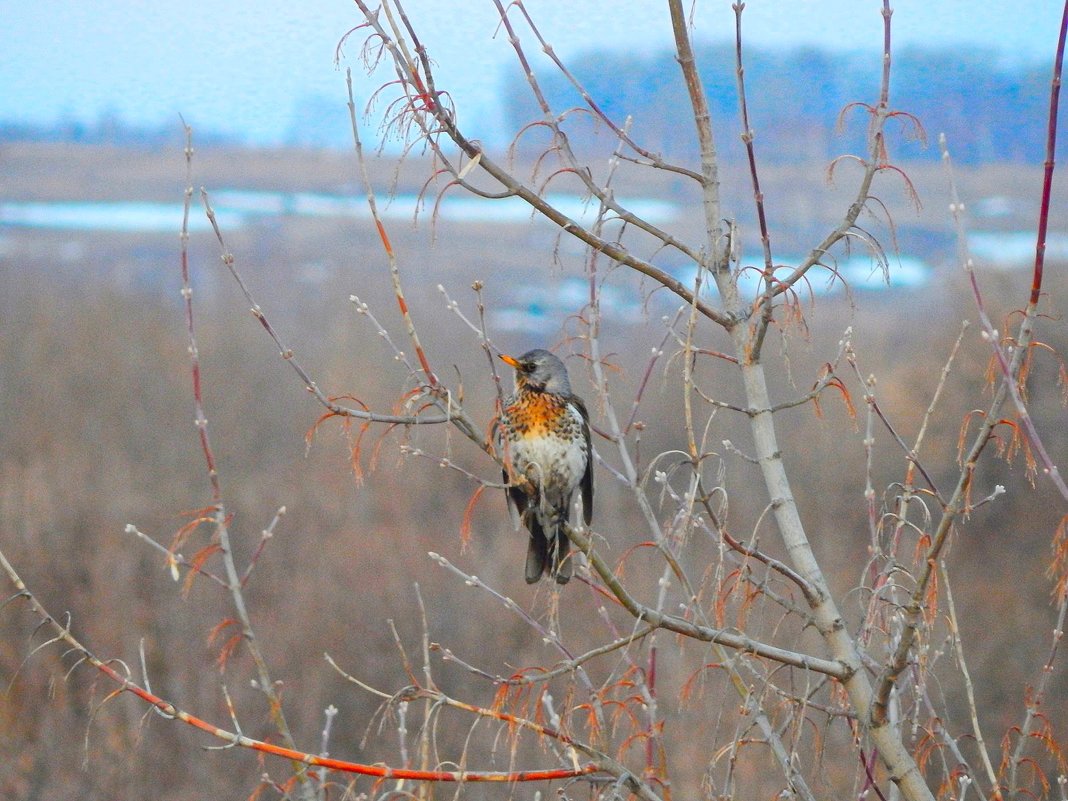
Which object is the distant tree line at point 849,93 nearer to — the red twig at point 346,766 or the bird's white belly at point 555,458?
the bird's white belly at point 555,458

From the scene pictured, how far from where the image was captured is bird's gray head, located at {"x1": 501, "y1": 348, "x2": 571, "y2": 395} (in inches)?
162

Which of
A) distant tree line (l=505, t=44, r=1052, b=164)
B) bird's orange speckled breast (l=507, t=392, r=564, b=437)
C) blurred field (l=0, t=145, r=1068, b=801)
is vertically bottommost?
blurred field (l=0, t=145, r=1068, b=801)

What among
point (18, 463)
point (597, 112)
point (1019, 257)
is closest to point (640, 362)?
point (1019, 257)

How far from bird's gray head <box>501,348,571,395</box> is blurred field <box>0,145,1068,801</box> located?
9536 mm

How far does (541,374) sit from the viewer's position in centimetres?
412

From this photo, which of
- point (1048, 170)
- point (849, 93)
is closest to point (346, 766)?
point (1048, 170)

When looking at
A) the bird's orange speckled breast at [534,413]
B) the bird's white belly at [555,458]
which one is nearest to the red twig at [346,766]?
the bird's white belly at [555,458]

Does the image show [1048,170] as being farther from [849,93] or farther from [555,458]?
[849,93]

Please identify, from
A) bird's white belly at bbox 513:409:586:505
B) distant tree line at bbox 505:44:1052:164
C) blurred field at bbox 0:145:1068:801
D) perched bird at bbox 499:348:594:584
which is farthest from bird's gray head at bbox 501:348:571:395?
distant tree line at bbox 505:44:1052:164

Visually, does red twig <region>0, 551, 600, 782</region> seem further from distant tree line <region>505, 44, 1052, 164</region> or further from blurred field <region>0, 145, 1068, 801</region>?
distant tree line <region>505, 44, 1052, 164</region>

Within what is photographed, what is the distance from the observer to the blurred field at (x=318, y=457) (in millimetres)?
16734

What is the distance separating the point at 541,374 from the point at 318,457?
20.2 metres

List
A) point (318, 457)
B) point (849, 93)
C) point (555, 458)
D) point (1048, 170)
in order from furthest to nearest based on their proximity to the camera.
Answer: point (318, 457) < point (849, 93) < point (555, 458) < point (1048, 170)

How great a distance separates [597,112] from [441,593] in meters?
16.5
